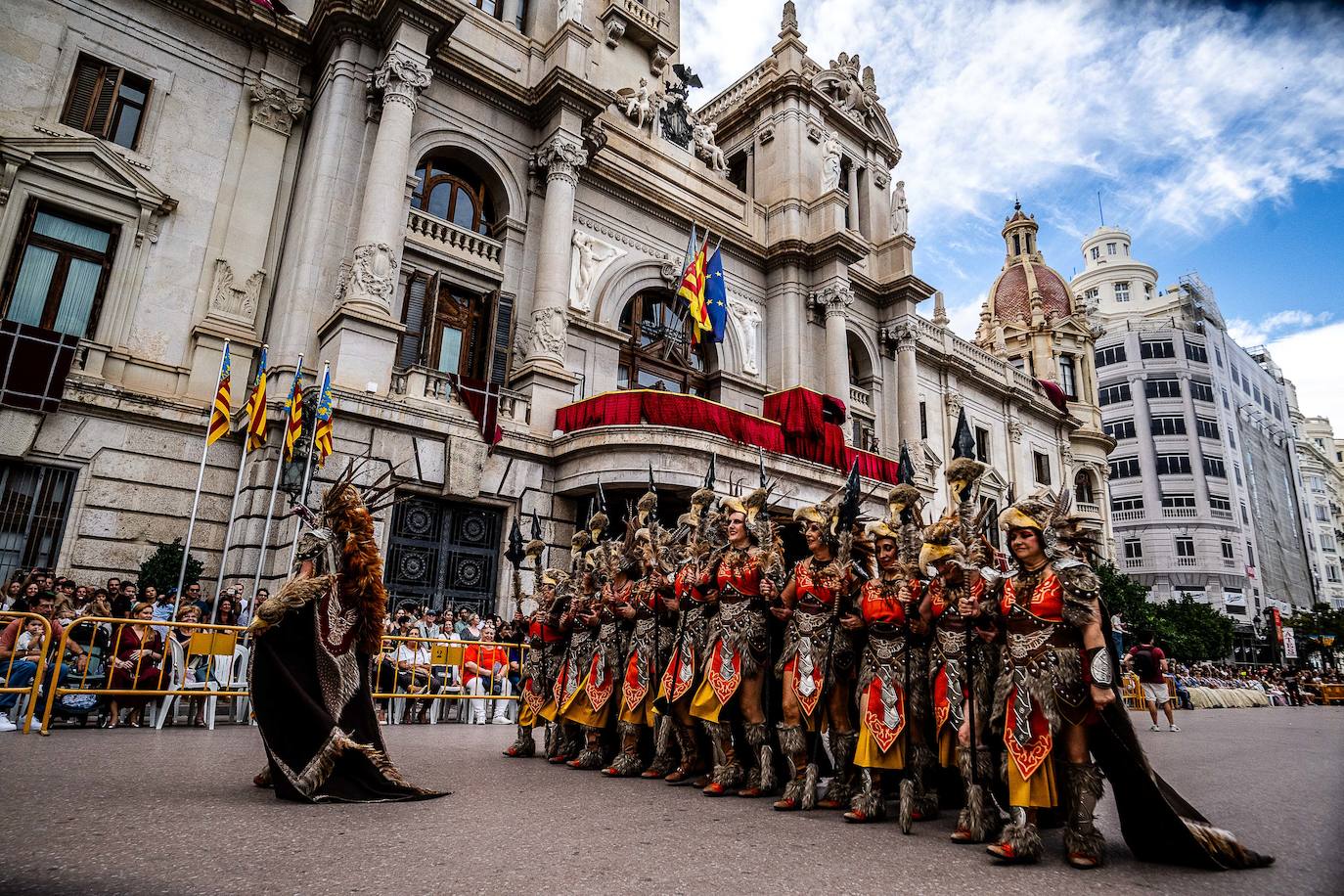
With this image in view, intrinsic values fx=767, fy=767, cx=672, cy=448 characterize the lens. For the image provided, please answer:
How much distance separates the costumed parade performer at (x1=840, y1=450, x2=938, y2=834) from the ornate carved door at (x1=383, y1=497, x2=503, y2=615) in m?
12.0

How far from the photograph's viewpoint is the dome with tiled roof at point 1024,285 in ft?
160

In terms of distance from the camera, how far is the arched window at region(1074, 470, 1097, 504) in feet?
149

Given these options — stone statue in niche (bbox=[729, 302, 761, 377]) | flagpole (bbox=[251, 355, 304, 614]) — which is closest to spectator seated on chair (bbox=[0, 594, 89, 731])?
flagpole (bbox=[251, 355, 304, 614])

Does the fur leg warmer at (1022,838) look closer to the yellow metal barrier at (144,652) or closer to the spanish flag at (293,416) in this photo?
the yellow metal barrier at (144,652)

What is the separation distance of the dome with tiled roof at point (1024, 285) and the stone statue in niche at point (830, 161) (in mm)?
23336

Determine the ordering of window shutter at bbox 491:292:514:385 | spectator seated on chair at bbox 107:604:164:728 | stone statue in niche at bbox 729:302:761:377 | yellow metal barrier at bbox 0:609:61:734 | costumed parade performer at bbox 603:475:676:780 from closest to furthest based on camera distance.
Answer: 1. costumed parade performer at bbox 603:475:676:780
2. yellow metal barrier at bbox 0:609:61:734
3. spectator seated on chair at bbox 107:604:164:728
4. window shutter at bbox 491:292:514:385
5. stone statue in niche at bbox 729:302:761:377

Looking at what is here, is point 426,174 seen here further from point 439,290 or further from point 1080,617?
point 1080,617

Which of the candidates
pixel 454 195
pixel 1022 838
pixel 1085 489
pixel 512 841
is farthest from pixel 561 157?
pixel 1085 489

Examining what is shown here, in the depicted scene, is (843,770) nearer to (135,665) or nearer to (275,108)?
(135,665)

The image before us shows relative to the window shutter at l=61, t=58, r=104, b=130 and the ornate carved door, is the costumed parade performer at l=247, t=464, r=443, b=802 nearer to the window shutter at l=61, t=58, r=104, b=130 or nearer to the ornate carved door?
the ornate carved door

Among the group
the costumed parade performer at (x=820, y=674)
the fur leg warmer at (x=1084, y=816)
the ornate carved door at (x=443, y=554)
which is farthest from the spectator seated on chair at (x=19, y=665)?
the fur leg warmer at (x=1084, y=816)

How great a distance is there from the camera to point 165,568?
47.0ft

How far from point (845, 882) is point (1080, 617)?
2.20 metres

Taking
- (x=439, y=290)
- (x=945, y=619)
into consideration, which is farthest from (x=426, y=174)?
(x=945, y=619)
